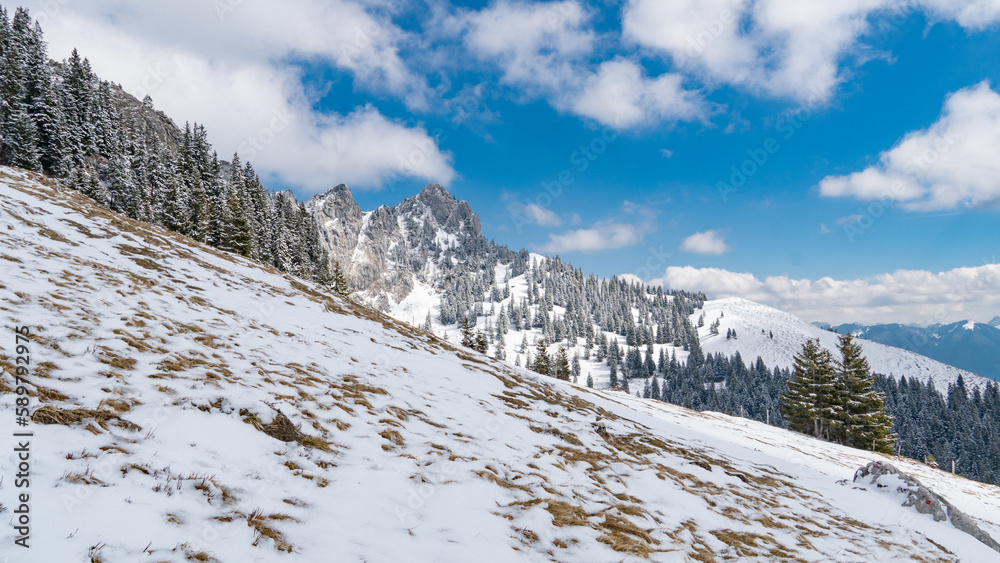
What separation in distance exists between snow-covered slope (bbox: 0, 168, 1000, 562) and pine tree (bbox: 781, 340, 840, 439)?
120 ft

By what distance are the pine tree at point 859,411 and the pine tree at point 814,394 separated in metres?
0.96

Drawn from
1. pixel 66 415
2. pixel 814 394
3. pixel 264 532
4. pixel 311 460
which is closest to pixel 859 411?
pixel 814 394

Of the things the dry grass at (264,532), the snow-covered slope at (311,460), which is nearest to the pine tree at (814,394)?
the snow-covered slope at (311,460)

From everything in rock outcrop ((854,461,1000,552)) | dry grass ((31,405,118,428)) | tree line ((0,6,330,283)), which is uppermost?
tree line ((0,6,330,283))

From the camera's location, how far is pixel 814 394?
1613 inches

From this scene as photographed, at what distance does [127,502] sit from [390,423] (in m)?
3.88

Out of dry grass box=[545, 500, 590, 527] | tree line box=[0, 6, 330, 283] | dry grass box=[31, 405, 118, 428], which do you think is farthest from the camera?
tree line box=[0, 6, 330, 283]

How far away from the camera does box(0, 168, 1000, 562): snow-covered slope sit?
362 centimetres

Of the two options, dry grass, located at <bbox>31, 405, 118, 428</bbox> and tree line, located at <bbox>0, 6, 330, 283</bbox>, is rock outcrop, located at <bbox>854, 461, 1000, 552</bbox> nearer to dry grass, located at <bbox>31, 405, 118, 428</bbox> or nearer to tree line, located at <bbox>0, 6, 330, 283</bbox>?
dry grass, located at <bbox>31, 405, 118, 428</bbox>

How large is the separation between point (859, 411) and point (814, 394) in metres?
4.68

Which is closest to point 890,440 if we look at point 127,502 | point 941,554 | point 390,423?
point 941,554

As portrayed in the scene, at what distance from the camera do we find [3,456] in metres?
3.46

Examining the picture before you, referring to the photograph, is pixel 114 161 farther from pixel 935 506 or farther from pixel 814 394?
pixel 814 394

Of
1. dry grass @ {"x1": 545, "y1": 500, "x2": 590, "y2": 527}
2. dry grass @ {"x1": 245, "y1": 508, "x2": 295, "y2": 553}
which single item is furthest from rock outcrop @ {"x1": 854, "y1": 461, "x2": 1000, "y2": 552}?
dry grass @ {"x1": 245, "y1": 508, "x2": 295, "y2": 553}
